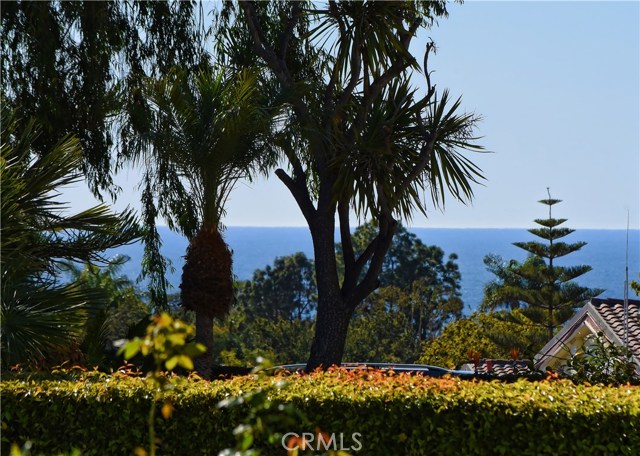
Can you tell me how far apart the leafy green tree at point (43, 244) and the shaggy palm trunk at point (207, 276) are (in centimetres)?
243

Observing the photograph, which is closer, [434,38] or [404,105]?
[404,105]

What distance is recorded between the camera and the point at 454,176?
14.7 meters

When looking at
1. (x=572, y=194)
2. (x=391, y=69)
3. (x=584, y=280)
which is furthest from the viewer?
(x=584, y=280)

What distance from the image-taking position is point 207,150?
12742 mm

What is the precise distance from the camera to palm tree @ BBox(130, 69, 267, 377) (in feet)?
41.7

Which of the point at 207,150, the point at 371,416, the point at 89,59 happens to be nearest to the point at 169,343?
the point at 371,416

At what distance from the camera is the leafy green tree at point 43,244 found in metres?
7.89

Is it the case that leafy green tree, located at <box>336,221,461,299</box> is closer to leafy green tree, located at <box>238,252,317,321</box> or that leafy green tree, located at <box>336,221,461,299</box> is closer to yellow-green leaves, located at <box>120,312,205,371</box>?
leafy green tree, located at <box>238,252,317,321</box>

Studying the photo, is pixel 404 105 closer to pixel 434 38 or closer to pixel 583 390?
pixel 434 38

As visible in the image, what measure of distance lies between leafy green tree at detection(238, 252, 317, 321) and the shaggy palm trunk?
146 feet

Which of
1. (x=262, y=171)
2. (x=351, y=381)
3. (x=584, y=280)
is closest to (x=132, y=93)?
(x=262, y=171)

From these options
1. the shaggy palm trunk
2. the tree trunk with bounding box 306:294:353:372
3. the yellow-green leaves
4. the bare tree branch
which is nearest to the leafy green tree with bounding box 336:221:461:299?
the bare tree branch

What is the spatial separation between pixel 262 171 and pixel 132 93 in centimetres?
281

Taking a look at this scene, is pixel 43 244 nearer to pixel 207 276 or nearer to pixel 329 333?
pixel 207 276
